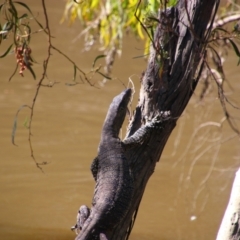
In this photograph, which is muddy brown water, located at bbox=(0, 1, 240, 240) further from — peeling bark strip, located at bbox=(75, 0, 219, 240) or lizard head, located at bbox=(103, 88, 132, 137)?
peeling bark strip, located at bbox=(75, 0, 219, 240)

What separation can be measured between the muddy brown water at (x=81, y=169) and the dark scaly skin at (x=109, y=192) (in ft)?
8.31

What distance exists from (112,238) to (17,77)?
8069 millimetres

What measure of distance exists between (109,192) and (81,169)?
514 cm

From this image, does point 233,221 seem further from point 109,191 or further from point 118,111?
point 118,111

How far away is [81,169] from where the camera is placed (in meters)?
8.36

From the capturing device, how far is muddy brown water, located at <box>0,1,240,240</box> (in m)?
7.09

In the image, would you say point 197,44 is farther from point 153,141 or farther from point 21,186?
point 21,186

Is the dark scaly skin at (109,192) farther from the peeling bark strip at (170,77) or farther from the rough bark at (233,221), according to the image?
the rough bark at (233,221)

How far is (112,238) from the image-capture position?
317cm

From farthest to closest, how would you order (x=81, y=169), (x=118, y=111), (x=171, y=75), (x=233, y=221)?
(x=81, y=169) < (x=118, y=111) < (x=171, y=75) < (x=233, y=221)

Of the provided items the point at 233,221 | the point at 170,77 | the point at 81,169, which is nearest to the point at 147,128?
the point at 170,77

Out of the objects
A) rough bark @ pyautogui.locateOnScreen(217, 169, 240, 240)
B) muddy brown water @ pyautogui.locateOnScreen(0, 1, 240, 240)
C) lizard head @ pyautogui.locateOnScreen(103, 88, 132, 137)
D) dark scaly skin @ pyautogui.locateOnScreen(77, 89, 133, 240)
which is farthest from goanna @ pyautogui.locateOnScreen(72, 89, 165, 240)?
muddy brown water @ pyautogui.locateOnScreen(0, 1, 240, 240)

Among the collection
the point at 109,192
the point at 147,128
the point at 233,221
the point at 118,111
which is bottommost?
the point at 233,221

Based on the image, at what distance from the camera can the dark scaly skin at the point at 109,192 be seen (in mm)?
3152
